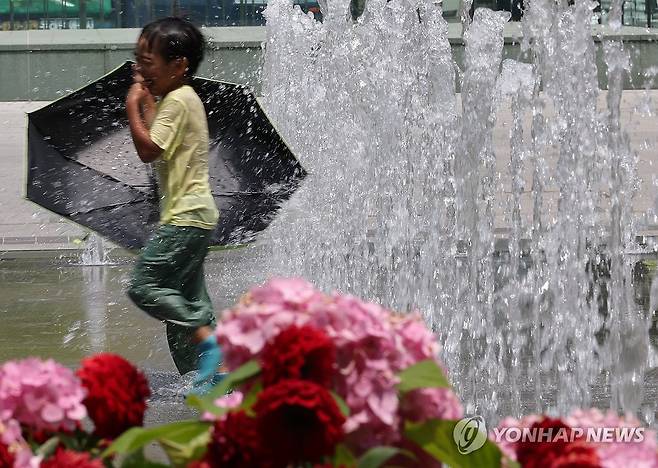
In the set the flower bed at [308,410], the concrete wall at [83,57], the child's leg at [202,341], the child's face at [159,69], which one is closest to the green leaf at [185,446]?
the flower bed at [308,410]

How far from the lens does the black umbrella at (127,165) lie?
5.35 meters

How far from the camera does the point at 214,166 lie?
5613mm

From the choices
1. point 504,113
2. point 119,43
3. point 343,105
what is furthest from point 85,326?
point 119,43

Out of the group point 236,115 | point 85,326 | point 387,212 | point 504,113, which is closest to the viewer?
point 236,115

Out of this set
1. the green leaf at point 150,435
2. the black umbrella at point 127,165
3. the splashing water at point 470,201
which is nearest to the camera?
the green leaf at point 150,435

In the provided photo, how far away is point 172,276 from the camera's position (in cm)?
450

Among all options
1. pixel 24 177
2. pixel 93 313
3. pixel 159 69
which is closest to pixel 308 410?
pixel 159 69

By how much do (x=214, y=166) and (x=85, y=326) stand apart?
1298mm

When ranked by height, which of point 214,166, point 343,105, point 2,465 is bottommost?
point 2,465

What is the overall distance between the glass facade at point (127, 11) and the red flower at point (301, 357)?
64.3 feet

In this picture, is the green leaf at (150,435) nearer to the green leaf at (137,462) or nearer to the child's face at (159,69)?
the green leaf at (137,462)

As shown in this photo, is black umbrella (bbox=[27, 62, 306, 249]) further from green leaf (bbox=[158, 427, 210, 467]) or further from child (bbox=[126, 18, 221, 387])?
green leaf (bbox=[158, 427, 210, 467])

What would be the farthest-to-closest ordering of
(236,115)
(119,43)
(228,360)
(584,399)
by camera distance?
(119,43) → (236,115) → (584,399) → (228,360)

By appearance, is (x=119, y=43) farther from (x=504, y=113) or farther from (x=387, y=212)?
(x=387, y=212)
